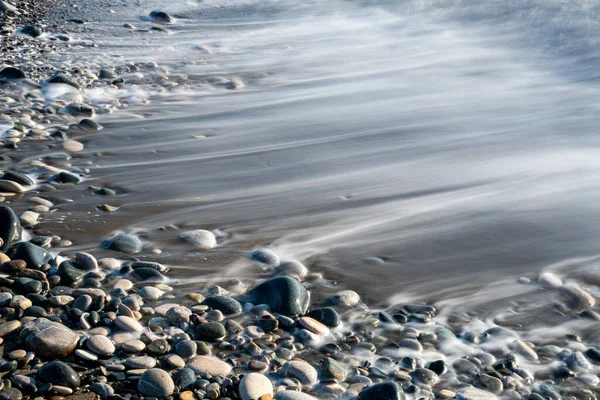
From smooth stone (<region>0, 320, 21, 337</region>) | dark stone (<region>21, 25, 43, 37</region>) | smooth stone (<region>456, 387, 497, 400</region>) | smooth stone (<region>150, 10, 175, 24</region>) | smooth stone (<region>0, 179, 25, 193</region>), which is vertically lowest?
smooth stone (<region>456, 387, 497, 400</region>)

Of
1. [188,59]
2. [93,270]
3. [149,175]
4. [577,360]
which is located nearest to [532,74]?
[188,59]

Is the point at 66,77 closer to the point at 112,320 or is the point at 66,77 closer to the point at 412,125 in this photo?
the point at 412,125

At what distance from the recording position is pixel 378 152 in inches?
187

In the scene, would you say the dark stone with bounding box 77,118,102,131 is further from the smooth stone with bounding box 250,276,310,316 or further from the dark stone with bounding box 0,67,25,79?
the smooth stone with bounding box 250,276,310,316

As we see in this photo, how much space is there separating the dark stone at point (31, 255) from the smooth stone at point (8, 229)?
0.06 metres

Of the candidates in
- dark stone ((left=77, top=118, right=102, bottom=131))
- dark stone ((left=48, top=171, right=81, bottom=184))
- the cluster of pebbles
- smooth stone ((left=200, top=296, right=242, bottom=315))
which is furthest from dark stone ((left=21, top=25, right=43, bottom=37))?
smooth stone ((left=200, top=296, right=242, bottom=315))

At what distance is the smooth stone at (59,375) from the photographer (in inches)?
87.9

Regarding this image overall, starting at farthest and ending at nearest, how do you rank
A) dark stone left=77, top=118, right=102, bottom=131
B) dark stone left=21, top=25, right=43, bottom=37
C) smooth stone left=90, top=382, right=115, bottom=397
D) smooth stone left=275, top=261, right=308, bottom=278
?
dark stone left=21, top=25, right=43, bottom=37, dark stone left=77, top=118, right=102, bottom=131, smooth stone left=275, top=261, right=308, bottom=278, smooth stone left=90, top=382, right=115, bottom=397

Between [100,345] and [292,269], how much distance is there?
3.46 feet

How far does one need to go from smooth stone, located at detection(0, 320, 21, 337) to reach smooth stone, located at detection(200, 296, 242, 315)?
0.72 m

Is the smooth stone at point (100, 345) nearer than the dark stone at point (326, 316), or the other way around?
the smooth stone at point (100, 345)

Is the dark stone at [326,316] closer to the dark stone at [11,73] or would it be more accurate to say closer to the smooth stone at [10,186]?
the smooth stone at [10,186]

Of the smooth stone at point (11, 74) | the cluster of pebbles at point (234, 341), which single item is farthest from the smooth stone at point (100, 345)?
the smooth stone at point (11, 74)

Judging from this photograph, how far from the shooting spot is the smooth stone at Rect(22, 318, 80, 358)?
7.77 ft
